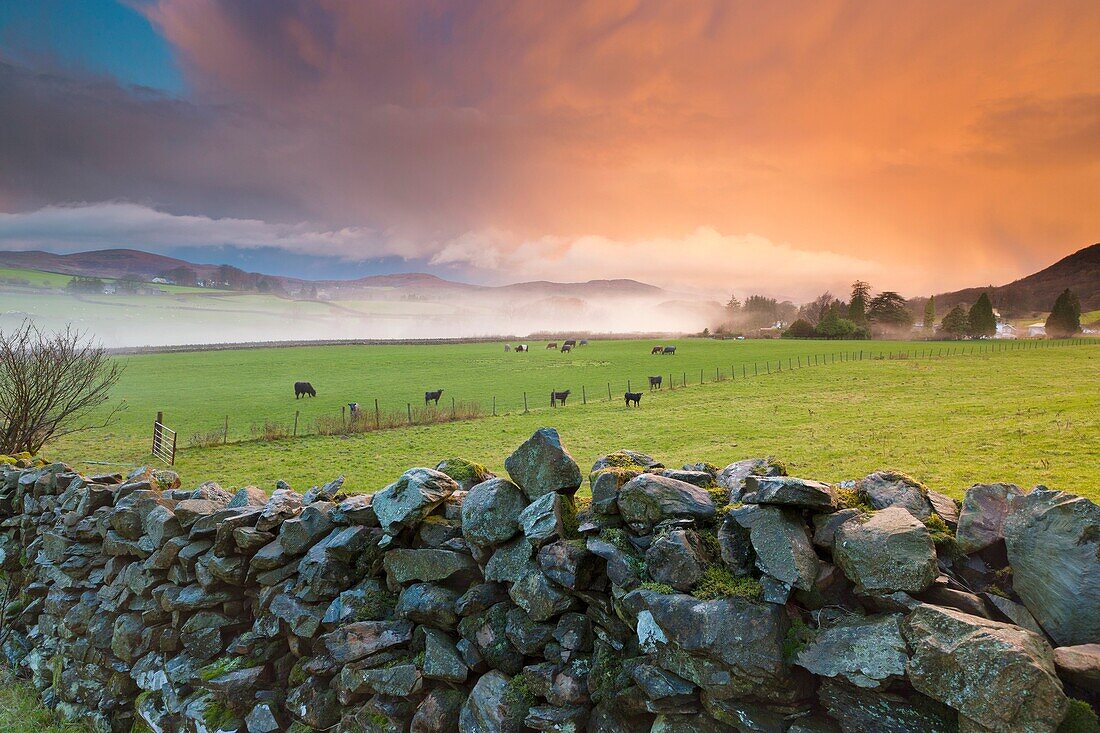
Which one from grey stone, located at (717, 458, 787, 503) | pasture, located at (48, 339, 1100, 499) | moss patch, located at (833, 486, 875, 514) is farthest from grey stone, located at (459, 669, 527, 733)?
pasture, located at (48, 339, 1100, 499)

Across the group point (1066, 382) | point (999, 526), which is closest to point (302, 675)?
point (999, 526)

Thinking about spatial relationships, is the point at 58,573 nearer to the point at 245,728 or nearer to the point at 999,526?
the point at 245,728

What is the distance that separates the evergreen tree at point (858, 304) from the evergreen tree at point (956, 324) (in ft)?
93.8

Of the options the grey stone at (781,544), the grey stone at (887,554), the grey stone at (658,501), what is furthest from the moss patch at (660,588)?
the grey stone at (887,554)

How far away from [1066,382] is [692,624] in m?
21.4

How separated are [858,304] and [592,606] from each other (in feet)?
384

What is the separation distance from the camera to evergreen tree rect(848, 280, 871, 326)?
101 m

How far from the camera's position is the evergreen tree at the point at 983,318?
5125cm

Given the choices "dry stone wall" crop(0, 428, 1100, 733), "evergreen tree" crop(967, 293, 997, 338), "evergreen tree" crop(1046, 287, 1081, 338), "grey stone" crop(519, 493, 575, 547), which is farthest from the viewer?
"evergreen tree" crop(967, 293, 997, 338)

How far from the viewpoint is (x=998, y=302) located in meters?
57.2

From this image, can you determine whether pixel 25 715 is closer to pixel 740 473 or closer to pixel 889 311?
pixel 740 473

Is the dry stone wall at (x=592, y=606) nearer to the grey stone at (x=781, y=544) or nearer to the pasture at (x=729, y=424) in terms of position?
the grey stone at (x=781, y=544)

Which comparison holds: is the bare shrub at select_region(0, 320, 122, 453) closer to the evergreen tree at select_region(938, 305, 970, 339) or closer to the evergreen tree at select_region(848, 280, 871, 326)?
the evergreen tree at select_region(938, 305, 970, 339)

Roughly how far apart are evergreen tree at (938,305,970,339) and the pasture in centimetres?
3415
